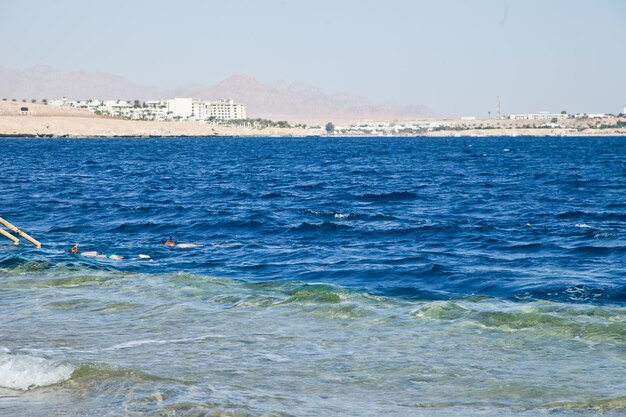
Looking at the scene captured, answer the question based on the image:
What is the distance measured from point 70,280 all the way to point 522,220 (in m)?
19.0

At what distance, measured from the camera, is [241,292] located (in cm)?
1845

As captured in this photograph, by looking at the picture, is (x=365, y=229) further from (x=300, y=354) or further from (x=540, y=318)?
(x=300, y=354)

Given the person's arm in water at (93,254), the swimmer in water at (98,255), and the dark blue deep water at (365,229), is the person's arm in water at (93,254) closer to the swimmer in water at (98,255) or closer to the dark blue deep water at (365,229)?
the swimmer in water at (98,255)

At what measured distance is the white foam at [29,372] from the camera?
37.6ft

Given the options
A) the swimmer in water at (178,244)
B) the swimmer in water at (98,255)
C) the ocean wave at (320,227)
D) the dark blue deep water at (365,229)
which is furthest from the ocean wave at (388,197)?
the swimmer in water at (98,255)

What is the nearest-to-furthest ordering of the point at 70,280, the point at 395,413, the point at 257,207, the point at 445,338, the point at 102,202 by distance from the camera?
the point at 395,413 < the point at 445,338 < the point at 70,280 < the point at 257,207 < the point at 102,202

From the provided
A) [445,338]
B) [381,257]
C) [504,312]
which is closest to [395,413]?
[445,338]

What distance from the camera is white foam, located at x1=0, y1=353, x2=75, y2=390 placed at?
11.5 metres

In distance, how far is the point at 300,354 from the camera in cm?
1300

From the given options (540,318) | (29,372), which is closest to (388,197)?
(540,318)

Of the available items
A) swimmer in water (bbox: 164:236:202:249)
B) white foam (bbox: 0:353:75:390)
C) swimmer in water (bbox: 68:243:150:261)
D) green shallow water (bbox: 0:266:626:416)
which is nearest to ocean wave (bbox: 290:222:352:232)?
swimmer in water (bbox: 164:236:202:249)

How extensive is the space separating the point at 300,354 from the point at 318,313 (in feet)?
10.5

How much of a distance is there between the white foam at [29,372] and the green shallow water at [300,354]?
0.03 metres

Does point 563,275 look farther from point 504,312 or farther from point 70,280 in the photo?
point 70,280
